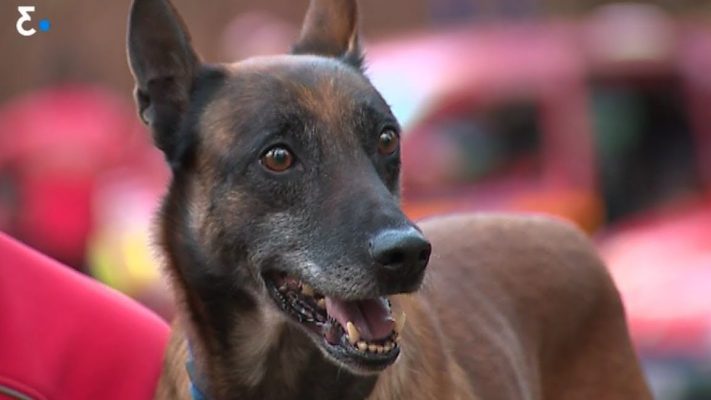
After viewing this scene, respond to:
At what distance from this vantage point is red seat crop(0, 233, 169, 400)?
4.28 m

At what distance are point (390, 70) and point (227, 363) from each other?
6434mm

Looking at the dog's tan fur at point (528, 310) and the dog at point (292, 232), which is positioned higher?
the dog at point (292, 232)

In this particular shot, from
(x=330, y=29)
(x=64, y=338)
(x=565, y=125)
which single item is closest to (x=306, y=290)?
(x=64, y=338)

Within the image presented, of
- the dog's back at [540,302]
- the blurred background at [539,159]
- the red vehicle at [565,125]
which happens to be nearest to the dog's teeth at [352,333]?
the dog's back at [540,302]

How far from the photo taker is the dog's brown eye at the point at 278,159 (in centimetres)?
409

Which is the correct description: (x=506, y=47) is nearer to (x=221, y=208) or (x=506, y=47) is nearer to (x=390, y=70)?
(x=390, y=70)

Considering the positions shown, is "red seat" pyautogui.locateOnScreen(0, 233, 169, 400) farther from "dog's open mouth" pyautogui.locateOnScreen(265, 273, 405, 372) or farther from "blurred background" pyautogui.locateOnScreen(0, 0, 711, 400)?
"blurred background" pyautogui.locateOnScreen(0, 0, 711, 400)

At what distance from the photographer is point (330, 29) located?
185 inches

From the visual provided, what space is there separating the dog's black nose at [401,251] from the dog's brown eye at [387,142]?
39 cm

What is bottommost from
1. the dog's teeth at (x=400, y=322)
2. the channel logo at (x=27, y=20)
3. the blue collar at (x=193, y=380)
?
the channel logo at (x=27, y=20)

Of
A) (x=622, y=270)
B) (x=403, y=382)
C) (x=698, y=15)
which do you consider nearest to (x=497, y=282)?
(x=403, y=382)

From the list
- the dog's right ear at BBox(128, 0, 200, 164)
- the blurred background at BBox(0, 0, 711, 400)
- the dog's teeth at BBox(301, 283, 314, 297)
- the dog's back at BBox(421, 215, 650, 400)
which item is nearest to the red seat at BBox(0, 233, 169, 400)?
the dog's right ear at BBox(128, 0, 200, 164)

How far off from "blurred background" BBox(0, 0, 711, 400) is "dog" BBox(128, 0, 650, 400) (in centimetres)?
392

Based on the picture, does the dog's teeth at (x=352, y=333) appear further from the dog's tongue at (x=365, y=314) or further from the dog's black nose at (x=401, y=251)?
the dog's black nose at (x=401, y=251)
